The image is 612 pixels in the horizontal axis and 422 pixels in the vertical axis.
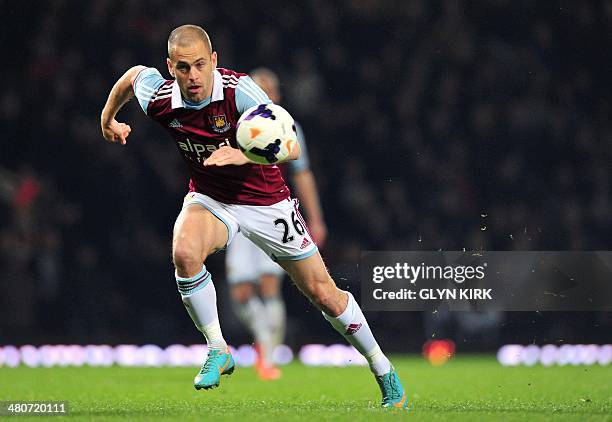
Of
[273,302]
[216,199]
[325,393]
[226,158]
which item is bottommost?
[325,393]

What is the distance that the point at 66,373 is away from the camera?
425 inches

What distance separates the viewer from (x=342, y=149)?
47.9ft

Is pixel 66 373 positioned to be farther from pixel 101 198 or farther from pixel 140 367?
pixel 101 198

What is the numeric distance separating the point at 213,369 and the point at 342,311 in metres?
0.86

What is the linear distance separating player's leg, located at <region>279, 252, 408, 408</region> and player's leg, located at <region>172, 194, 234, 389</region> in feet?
1.43

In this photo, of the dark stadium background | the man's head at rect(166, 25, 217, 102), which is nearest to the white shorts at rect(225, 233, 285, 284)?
→ the dark stadium background

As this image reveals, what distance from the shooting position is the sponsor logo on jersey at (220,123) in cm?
619

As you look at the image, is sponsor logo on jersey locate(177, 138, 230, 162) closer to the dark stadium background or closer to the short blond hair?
the short blond hair

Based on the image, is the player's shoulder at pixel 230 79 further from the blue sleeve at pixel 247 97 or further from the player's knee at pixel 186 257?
the player's knee at pixel 186 257

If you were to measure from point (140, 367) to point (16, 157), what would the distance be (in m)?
3.49

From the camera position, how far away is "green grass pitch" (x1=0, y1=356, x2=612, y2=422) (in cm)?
597

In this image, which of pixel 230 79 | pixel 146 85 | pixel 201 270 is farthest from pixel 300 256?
pixel 146 85

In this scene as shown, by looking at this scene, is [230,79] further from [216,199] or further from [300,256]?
[300,256]

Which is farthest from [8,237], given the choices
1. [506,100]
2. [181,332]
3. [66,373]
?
[506,100]
